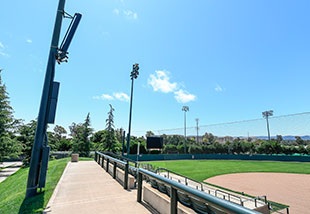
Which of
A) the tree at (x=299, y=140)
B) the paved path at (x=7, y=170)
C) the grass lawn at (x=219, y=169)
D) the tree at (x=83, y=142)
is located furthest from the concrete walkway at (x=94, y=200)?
the tree at (x=299, y=140)

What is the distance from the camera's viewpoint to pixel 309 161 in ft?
119

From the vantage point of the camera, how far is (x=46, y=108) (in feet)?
19.0

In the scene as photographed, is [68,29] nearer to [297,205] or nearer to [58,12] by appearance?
Answer: [58,12]

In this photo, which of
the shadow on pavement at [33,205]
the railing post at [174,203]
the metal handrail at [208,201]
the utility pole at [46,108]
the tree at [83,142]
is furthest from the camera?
the tree at [83,142]

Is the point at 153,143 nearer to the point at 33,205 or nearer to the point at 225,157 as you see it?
the point at 225,157

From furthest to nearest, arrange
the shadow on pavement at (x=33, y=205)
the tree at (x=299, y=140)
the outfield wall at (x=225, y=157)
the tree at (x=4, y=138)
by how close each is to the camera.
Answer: the tree at (x=299, y=140)
the outfield wall at (x=225, y=157)
the tree at (x=4, y=138)
the shadow on pavement at (x=33, y=205)

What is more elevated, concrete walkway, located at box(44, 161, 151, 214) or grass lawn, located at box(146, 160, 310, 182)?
concrete walkway, located at box(44, 161, 151, 214)

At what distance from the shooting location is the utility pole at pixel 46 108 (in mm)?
5461

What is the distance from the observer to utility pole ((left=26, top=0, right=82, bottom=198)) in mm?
5461

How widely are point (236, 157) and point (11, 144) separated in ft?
158

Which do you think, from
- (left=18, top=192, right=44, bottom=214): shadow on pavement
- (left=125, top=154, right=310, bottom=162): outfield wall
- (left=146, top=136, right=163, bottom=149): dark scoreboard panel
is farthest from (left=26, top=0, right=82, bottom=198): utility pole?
(left=146, top=136, right=163, bottom=149): dark scoreboard panel

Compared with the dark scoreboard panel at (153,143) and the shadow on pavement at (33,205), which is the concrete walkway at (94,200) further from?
the dark scoreboard panel at (153,143)

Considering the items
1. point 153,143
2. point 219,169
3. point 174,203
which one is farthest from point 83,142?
point 174,203

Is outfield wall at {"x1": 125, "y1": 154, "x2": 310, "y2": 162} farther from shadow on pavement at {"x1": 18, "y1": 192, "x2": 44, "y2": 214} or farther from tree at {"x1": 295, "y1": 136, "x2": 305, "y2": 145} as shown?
shadow on pavement at {"x1": 18, "y1": 192, "x2": 44, "y2": 214}
